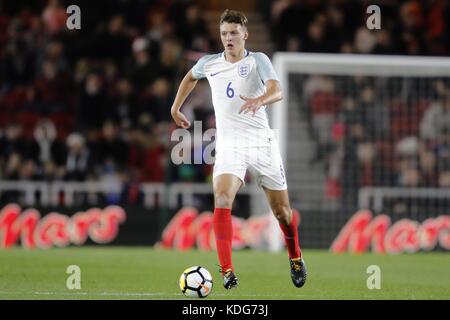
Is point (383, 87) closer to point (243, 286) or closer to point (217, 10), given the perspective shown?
point (217, 10)

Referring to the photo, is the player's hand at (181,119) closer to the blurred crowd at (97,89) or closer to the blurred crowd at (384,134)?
the blurred crowd at (97,89)

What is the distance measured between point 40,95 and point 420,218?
727 cm

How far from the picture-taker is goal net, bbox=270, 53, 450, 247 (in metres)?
18.1

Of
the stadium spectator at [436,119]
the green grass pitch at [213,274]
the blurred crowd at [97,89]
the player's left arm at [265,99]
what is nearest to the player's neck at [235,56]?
the player's left arm at [265,99]

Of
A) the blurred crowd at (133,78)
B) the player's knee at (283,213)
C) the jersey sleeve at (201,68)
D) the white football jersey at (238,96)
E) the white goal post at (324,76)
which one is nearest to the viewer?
the white football jersey at (238,96)

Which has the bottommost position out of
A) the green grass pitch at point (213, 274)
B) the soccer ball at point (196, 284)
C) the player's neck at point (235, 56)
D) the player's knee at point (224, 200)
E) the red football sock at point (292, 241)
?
the green grass pitch at point (213, 274)

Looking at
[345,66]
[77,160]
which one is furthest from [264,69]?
[77,160]

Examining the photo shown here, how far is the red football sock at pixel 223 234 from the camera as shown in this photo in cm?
922

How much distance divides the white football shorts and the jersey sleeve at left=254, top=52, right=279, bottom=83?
0.63 meters

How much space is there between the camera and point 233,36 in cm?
952

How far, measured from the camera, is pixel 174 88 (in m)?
19.8

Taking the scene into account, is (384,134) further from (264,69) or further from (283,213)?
(264,69)

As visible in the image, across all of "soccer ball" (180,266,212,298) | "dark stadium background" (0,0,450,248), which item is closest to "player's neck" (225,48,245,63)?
"soccer ball" (180,266,212,298)

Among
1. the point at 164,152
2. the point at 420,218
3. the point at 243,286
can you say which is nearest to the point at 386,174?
the point at 420,218
